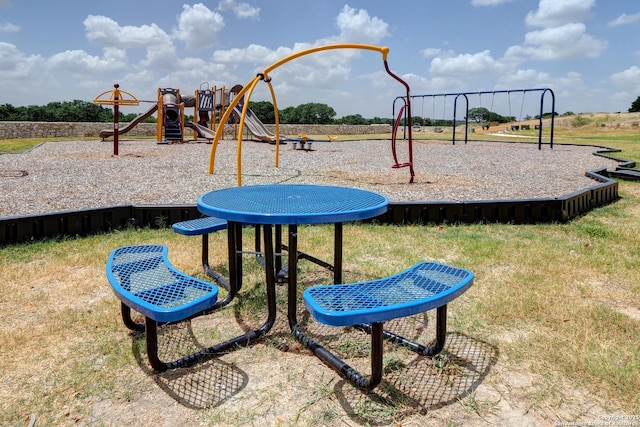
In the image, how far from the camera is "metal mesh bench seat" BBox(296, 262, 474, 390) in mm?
1736

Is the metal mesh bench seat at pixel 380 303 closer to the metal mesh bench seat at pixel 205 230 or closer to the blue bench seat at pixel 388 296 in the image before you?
the blue bench seat at pixel 388 296

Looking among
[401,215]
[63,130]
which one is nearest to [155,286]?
[401,215]

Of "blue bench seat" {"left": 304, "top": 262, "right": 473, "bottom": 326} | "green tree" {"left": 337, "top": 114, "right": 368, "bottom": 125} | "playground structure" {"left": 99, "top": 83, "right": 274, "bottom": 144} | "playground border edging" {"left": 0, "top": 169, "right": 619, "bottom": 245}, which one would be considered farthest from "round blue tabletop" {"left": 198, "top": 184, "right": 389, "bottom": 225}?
"green tree" {"left": 337, "top": 114, "right": 368, "bottom": 125}

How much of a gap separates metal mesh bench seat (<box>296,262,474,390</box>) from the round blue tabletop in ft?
1.16

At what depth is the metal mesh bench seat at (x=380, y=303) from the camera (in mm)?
1736

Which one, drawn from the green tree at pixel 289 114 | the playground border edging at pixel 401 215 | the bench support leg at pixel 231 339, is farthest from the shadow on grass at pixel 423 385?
the green tree at pixel 289 114

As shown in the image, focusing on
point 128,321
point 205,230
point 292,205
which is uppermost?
point 292,205

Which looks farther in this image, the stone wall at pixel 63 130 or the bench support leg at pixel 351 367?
the stone wall at pixel 63 130

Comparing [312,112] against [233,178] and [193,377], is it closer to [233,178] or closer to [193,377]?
[233,178]

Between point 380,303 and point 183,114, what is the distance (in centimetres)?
1833

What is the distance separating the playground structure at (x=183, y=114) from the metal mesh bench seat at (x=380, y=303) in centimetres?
1595

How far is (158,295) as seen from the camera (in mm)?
2098

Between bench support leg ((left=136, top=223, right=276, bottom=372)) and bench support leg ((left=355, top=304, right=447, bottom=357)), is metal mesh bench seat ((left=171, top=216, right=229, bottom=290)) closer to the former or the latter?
bench support leg ((left=136, top=223, right=276, bottom=372))

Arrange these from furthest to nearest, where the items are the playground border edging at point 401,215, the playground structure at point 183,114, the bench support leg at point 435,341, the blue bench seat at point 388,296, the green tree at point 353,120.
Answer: the green tree at point 353,120 → the playground structure at point 183,114 → the playground border edging at point 401,215 → the bench support leg at point 435,341 → the blue bench seat at point 388,296
